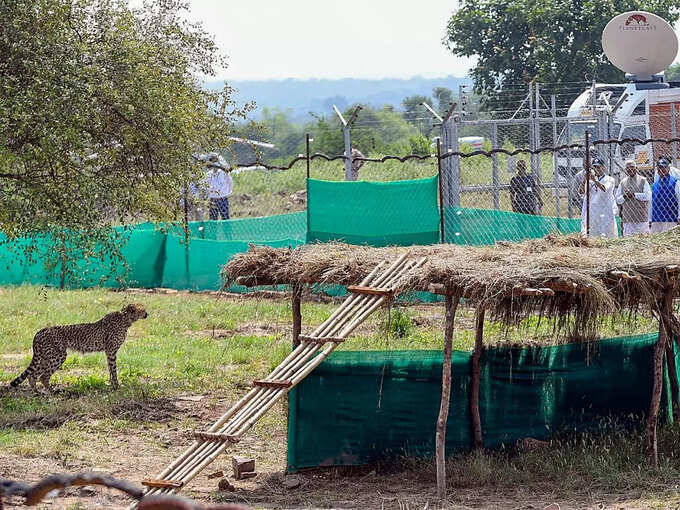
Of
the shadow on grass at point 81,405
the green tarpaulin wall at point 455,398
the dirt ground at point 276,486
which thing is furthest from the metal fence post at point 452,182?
the dirt ground at point 276,486

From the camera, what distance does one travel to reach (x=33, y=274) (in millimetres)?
18766

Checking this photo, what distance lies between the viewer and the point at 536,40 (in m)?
35.1

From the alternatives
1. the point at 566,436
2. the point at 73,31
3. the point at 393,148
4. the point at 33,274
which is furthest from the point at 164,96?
the point at 393,148

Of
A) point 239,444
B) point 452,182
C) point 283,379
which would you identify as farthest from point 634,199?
point 283,379

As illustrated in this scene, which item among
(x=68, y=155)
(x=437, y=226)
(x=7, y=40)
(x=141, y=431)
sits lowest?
(x=141, y=431)

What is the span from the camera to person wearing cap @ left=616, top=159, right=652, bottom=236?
1498cm

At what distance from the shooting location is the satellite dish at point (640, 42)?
65.9 ft

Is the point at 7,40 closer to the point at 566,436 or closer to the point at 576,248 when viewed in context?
the point at 576,248

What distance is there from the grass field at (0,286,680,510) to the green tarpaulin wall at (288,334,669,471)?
21 cm

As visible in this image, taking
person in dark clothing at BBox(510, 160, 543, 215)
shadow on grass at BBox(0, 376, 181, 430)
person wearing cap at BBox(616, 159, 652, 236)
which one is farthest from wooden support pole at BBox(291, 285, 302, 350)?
person in dark clothing at BBox(510, 160, 543, 215)

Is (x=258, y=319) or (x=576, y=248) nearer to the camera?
(x=576, y=248)

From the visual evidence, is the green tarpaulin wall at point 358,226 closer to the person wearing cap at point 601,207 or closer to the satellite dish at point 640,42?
the person wearing cap at point 601,207

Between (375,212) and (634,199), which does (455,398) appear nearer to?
(375,212)

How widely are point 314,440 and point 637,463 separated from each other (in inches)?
112
